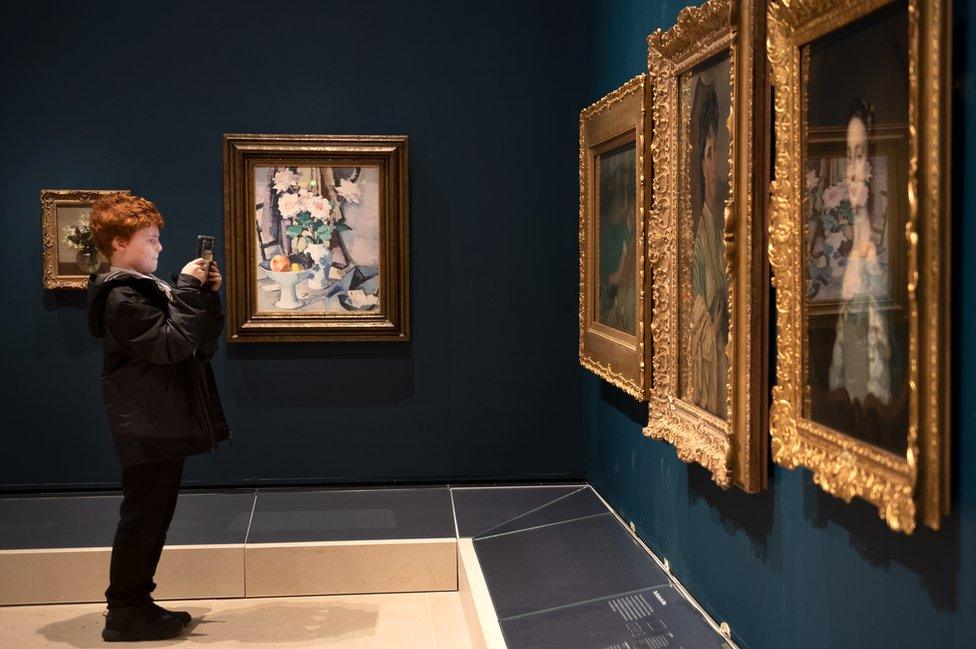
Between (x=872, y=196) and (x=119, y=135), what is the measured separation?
4128 mm

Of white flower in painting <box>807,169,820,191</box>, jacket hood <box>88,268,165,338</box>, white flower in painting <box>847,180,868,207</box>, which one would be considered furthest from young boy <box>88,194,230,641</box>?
white flower in painting <box>847,180,868,207</box>

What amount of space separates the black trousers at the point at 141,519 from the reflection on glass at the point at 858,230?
2.36 metres

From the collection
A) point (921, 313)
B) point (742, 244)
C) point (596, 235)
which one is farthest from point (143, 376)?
point (921, 313)

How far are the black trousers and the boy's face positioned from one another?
2.32 ft

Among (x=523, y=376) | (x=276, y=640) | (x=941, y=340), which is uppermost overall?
(x=941, y=340)

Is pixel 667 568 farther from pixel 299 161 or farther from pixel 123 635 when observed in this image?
pixel 299 161

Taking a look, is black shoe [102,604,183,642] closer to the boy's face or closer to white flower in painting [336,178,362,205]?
the boy's face

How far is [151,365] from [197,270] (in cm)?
37

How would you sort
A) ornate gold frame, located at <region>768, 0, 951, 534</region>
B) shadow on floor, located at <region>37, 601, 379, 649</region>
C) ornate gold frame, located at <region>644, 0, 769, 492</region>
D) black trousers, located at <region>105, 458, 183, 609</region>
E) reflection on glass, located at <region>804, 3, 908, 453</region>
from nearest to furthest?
ornate gold frame, located at <region>768, 0, 951, 534</region> → reflection on glass, located at <region>804, 3, 908, 453</region> → ornate gold frame, located at <region>644, 0, 769, 492</region> → black trousers, located at <region>105, 458, 183, 609</region> → shadow on floor, located at <region>37, 601, 379, 649</region>

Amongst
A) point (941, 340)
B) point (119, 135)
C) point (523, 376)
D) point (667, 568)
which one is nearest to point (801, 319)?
point (941, 340)

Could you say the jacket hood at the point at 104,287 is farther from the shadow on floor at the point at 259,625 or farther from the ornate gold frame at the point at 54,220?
the ornate gold frame at the point at 54,220

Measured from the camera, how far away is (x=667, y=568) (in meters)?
4.00

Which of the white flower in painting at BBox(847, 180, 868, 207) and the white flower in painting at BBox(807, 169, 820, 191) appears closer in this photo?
the white flower in painting at BBox(847, 180, 868, 207)

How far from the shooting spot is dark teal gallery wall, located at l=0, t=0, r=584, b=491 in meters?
5.36
